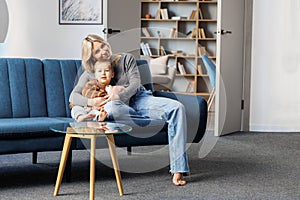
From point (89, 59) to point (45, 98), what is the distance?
0.45 m

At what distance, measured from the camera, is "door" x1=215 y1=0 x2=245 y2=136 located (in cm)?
597

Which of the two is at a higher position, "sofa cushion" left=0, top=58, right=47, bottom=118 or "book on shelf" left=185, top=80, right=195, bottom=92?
"sofa cushion" left=0, top=58, right=47, bottom=118

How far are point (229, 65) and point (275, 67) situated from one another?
24.3 inches

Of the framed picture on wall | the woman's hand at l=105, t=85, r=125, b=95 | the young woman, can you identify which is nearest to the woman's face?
the young woman

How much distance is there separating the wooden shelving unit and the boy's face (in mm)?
6236

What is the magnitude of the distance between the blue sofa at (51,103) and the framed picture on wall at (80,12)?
228 centimetres

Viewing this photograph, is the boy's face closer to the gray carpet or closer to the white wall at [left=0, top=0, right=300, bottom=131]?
the gray carpet

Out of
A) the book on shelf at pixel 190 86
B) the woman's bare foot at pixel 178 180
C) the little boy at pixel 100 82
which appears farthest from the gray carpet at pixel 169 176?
the book on shelf at pixel 190 86

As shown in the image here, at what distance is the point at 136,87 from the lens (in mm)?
4020

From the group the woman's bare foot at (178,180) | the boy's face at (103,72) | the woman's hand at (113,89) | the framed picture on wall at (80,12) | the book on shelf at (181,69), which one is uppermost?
the framed picture on wall at (80,12)

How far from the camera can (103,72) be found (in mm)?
3920

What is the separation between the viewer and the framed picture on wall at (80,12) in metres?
6.51

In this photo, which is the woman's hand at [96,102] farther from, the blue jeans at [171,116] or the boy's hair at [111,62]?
the boy's hair at [111,62]

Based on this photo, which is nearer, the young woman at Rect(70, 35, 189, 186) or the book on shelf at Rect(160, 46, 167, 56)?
the young woman at Rect(70, 35, 189, 186)
